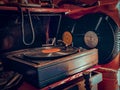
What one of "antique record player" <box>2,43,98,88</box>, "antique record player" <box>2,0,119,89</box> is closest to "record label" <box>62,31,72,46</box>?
"antique record player" <box>2,0,119,89</box>

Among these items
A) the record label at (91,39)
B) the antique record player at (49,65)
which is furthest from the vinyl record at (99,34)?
the antique record player at (49,65)

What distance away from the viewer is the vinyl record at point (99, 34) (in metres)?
1.38

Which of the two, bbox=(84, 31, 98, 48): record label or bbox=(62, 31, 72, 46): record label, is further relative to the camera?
bbox=(62, 31, 72, 46): record label

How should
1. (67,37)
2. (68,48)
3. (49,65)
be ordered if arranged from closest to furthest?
1. (49,65)
2. (68,48)
3. (67,37)

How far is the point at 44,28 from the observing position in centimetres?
167

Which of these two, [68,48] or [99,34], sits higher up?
[99,34]

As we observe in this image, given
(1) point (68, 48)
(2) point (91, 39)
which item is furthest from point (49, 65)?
(2) point (91, 39)

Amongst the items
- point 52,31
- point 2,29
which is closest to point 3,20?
point 2,29

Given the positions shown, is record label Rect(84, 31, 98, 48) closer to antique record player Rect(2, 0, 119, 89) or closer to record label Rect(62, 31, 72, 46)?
antique record player Rect(2, 0, 119, 89)

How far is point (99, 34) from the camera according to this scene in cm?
144

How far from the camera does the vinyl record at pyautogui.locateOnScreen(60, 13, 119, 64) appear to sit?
4.52 ft

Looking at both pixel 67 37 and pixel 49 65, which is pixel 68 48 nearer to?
pixel 67 37

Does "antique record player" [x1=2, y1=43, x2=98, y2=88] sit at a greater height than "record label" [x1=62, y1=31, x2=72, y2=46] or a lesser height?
lesser

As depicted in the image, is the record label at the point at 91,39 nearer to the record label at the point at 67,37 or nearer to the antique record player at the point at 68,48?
the antique record player at the point at 68,48
